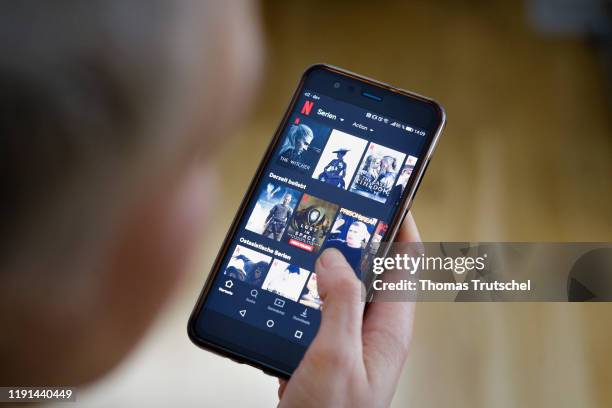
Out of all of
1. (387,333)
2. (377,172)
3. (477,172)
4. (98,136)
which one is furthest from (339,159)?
(477,172)

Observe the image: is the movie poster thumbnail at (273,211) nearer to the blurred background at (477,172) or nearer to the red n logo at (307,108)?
the red n logo at (307,108)

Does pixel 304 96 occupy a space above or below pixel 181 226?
above

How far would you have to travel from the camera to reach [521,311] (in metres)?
1.08

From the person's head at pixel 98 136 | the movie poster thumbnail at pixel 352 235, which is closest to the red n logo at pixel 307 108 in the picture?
the movie poster thumbnail at pixel 352 235

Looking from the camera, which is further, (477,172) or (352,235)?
(477,172)

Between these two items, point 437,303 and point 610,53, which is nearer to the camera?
point 437,303

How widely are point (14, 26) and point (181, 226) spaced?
223mm

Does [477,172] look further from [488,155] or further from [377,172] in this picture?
[377,172]

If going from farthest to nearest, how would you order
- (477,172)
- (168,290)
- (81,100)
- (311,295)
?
(477,172) → (311,295) → (168,290) → (81,100)

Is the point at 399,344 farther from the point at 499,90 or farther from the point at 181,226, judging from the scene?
the point at 499,90

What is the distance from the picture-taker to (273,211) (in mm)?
688

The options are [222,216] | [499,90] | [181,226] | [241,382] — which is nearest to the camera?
[181,226]

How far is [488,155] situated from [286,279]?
67 cm

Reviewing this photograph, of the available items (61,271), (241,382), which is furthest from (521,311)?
(61,271)
